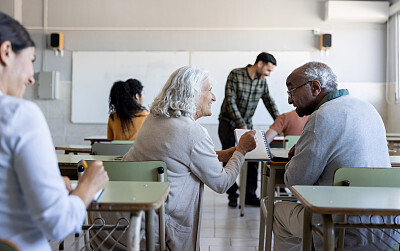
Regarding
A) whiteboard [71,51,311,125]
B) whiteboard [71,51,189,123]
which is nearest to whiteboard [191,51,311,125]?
whiteboard [71,51,311,125]

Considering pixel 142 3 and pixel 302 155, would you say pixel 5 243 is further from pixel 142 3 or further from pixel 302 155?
pixel 142 3

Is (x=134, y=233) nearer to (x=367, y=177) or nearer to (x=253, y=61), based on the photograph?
(x=367, y=177)

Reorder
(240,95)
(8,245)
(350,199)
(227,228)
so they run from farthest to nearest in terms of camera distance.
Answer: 1. (240,95)
2. (227,228)
3. (350,199)
4. (8,245)

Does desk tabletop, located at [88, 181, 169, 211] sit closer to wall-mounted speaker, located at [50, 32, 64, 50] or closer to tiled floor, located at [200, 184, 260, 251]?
tiled floor, located at [200, 184, 260, 251]

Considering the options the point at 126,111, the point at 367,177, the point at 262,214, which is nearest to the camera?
the point at 367,177

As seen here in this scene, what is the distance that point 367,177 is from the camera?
→ 156cm

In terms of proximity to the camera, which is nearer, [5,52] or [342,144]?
[5,52]

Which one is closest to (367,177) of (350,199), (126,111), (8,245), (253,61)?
(350,199)

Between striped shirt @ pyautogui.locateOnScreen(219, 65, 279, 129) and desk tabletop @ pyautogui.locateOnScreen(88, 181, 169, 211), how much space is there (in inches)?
108

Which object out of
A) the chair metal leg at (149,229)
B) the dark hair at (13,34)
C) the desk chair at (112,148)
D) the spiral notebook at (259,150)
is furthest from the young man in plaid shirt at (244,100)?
the dark hair at (13,34)

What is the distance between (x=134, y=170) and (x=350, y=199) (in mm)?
834

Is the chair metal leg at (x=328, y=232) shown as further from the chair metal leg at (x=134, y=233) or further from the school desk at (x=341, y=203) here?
the chair metal leg at (x=134, y=233)

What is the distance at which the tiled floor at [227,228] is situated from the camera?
2.93 metres

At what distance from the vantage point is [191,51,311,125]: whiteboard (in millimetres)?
6477
